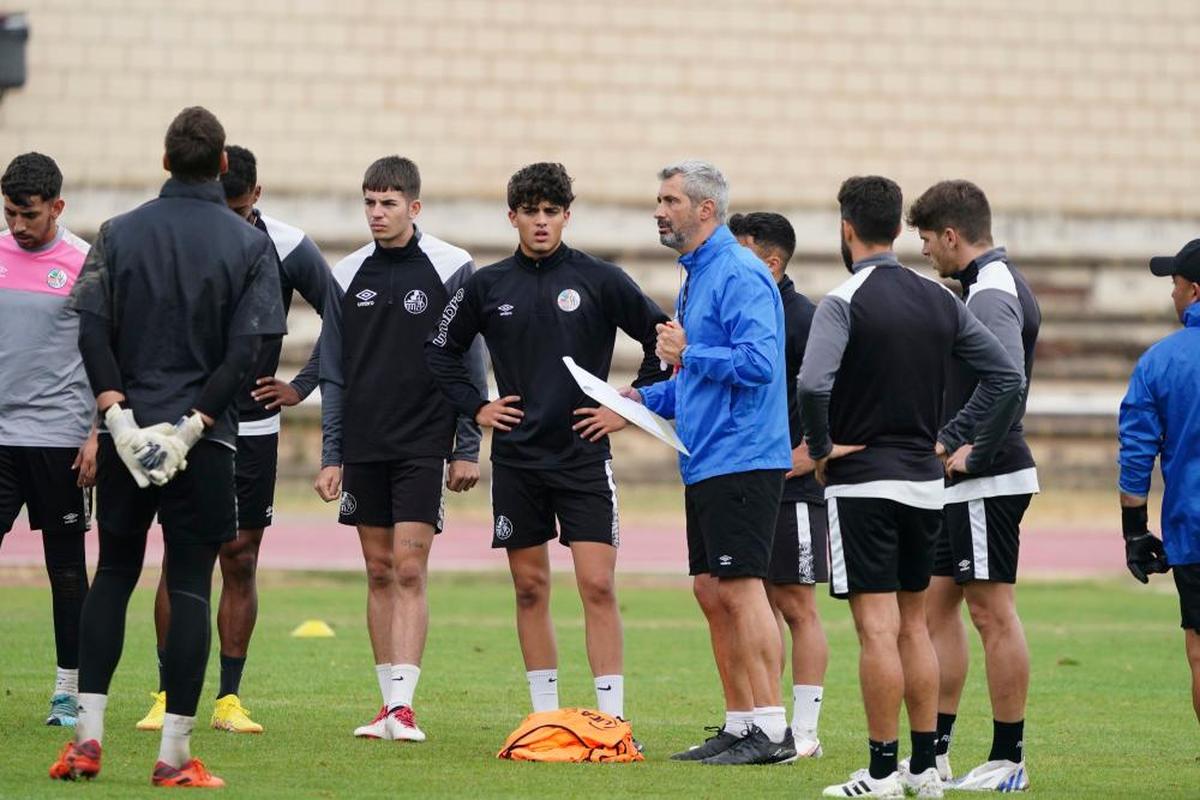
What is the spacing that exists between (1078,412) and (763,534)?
16789mm

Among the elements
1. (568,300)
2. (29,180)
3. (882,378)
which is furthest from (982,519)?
(29,180)

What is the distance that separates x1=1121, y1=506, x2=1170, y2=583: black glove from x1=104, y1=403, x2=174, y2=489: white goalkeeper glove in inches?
136

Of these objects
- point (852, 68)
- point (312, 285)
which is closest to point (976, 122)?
point (852, 68)

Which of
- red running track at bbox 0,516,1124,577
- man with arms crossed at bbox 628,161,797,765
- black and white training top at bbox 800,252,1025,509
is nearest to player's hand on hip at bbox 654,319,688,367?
man with arms crossed at bbox 628,161,797,765

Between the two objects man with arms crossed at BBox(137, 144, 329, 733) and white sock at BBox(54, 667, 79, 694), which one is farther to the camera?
man with arms crossed at BBox(137, 144, 329, 733)

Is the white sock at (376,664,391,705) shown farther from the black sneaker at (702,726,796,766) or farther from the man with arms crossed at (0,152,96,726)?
the black sneaker at (702,726,796,766)

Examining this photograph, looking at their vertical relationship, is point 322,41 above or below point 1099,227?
above

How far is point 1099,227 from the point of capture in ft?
82.3

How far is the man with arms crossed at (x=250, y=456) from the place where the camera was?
9336 mm

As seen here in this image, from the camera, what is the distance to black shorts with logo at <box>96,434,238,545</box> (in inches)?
A: 291

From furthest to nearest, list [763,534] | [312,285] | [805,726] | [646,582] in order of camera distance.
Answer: [646,582]
[312,285]
[805,726]
[763,534]

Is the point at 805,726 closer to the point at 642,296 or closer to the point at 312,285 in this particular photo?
Answer: the point at 642,296

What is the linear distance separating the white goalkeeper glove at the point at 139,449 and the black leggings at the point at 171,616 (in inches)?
14.6

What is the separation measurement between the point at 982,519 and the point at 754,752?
1258mm
